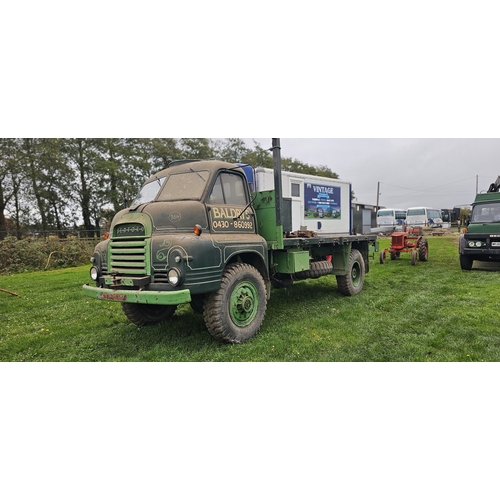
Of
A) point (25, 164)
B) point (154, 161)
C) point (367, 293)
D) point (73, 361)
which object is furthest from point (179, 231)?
point (154, 161)

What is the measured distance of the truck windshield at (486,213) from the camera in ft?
37.7

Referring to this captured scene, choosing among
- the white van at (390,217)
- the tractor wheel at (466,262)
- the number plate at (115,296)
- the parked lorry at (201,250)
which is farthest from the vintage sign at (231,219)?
the white van at (390,217)

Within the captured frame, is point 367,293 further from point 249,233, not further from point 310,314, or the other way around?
point 249,233

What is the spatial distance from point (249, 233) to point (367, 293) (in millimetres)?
4047

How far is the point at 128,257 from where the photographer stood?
15.7 feet

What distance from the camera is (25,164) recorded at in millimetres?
21828

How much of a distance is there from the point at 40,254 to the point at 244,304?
588 inches

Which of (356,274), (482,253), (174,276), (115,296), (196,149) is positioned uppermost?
(196,149)

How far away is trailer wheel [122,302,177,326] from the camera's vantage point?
18.9 feet

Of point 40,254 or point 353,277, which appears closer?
point 353,277

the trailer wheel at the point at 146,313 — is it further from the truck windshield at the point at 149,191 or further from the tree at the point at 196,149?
the tree at the point at 196,149

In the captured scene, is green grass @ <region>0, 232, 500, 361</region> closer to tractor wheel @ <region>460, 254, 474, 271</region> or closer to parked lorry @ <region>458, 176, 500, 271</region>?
parked lorry @ <region>458, 176, 500, 271</region>

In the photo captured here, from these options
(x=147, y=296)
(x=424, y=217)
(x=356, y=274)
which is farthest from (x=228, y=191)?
(x=424, y=217)

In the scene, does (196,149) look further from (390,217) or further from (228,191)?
(228,191)
